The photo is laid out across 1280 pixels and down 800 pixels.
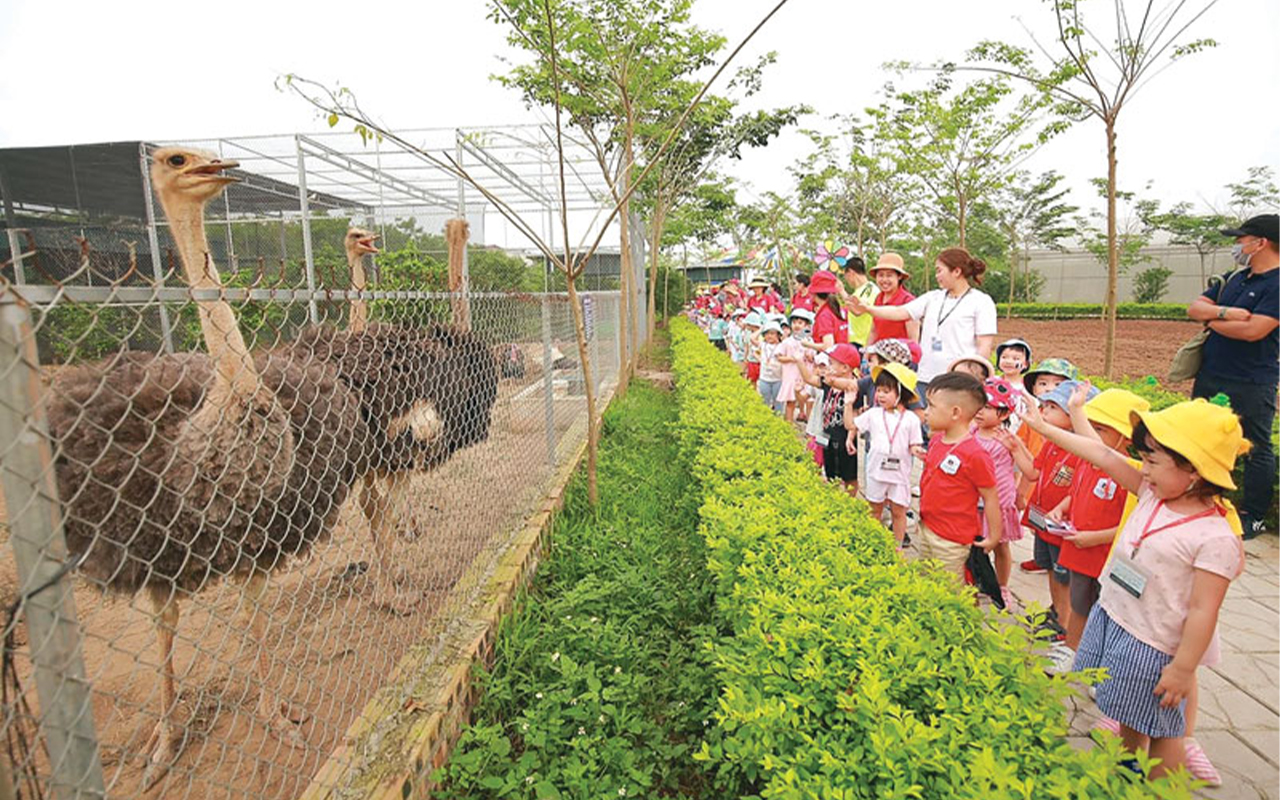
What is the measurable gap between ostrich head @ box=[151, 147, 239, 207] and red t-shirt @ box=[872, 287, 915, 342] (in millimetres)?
4443

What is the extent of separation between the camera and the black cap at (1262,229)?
3953 mm

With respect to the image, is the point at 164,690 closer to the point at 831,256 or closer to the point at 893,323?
the point at 893,323

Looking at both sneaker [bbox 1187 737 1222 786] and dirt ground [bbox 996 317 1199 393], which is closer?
sneaker [bbox 1187 737 1222 786]

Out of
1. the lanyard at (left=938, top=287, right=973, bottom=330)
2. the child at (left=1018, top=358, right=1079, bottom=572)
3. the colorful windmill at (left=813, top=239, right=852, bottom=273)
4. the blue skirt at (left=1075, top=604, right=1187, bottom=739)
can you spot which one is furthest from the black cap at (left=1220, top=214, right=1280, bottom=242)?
the colorful windmill at (left=813, top=239, right=852, bottom=273)

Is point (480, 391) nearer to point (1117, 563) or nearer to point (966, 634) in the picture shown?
point (966, 634)

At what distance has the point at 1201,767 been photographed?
2.49m

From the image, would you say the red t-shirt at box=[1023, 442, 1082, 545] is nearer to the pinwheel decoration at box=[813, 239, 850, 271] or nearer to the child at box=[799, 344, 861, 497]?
the child at box=[799, 344, 861, 497]

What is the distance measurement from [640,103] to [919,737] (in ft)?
28.9

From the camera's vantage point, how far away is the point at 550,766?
244 cm

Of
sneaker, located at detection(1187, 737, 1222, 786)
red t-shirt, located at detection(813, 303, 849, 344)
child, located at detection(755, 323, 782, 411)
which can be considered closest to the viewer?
sneaker, located at detection(1187, 737, 1222, 786)

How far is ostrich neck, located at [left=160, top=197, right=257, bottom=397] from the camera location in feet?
6.92

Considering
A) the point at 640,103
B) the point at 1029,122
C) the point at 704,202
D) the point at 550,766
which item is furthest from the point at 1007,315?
the point at 550,766

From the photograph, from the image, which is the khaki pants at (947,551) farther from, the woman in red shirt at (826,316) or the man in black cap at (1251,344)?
the woman in red shirt at (826,316)

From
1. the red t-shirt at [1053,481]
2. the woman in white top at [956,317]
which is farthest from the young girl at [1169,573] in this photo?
the woman in white top at [956,317]
